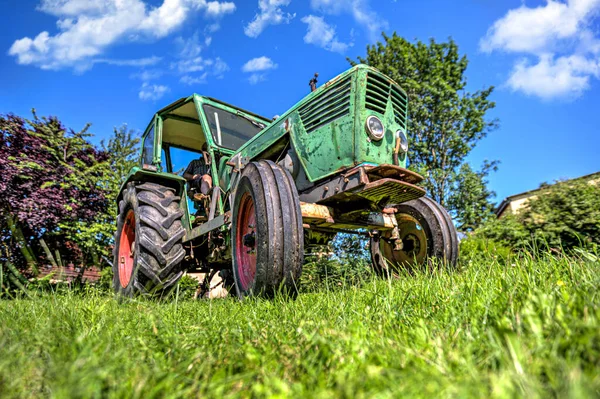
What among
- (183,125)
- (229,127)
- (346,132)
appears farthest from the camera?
(183,125)

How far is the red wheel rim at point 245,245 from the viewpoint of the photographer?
3.19 m

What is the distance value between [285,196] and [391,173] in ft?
2.84

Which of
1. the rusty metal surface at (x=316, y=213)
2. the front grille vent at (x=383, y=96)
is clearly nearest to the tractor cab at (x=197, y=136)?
the rusty metal surface at (x=316, y=213)

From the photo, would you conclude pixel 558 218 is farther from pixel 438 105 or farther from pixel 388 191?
pixel 438 105

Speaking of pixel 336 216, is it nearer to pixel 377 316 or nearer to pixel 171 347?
pixel 377 316

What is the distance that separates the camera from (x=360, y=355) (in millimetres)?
1089

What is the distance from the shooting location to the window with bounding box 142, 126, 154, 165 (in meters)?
5.09

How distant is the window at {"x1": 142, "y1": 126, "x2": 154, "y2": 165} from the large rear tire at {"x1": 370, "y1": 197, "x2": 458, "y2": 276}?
3154 millimetres

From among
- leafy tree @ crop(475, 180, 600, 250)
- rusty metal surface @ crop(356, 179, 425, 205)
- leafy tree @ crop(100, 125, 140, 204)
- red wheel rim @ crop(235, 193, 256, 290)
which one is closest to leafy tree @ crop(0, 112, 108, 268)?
leafy tree @ crop(100, 125, 140, 204)

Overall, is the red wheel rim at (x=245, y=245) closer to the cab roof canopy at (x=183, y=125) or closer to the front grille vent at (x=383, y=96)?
the front grille vent at (x=383, y=96)

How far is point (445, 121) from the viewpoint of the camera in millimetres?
15680

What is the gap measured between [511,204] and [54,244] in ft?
63.6

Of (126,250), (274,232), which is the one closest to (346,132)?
(274,232)

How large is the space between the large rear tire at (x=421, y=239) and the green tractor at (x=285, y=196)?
11mm
